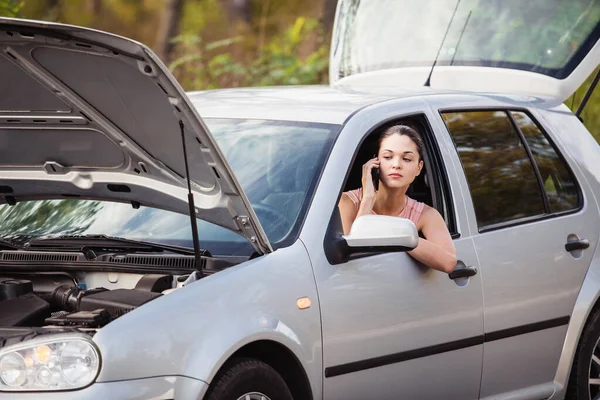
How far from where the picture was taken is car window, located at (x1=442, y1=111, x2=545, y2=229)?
21.1 feet

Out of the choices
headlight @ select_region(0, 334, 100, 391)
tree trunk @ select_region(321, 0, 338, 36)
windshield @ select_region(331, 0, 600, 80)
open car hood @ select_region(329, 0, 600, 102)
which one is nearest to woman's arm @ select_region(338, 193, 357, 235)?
headlight @ select_region(0, 334, 100, 391)

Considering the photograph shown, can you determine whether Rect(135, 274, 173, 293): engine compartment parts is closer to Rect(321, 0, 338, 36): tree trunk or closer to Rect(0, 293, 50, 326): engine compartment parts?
Rect(0, 293, 50, 326): engine compartment parts

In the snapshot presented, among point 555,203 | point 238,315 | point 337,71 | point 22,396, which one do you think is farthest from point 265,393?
point 337,71

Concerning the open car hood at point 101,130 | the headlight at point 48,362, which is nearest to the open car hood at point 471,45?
the open car hood at point 101,130

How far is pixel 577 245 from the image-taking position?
6789mm

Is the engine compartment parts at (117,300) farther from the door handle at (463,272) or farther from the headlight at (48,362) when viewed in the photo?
the door handle at (463,272)

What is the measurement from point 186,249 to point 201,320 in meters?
0.74

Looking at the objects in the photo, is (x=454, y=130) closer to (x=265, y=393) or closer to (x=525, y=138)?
(x=525, y=138)

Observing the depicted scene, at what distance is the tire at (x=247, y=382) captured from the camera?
A: 4.80m

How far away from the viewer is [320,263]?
17.6ft

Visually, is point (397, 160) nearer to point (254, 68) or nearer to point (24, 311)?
point (24, 311)

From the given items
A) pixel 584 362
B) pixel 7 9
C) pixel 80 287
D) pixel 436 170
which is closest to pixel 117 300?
pixel 80 287

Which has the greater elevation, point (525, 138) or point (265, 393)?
point (525, 138)

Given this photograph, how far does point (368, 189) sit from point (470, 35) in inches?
119
